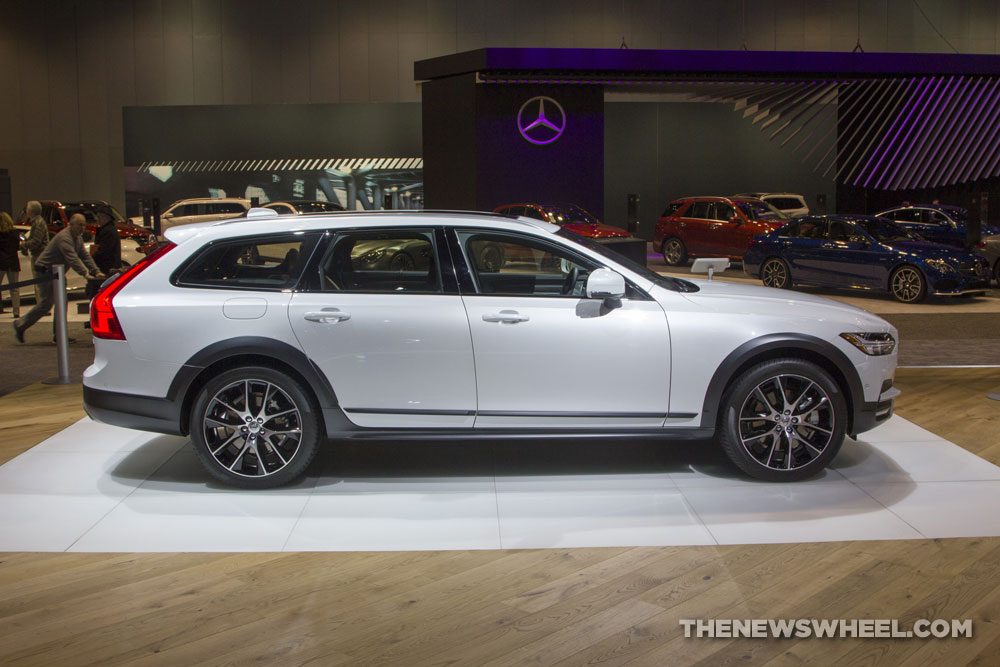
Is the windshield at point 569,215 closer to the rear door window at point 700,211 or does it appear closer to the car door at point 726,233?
the rear door window at point 700,211

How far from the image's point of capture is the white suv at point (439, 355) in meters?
6.07

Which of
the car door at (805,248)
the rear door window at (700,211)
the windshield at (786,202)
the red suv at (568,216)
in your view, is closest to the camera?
the car door at (805,248)

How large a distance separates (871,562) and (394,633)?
2.26m

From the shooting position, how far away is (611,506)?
5883mm

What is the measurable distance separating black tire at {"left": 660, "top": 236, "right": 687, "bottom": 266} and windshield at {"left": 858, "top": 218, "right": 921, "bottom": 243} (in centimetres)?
596

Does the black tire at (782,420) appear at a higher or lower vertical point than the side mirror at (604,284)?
lower

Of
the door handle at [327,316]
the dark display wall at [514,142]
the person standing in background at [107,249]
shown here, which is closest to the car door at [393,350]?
the door handle at [327,316]

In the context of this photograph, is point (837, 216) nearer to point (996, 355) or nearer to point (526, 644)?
point (996, 355)

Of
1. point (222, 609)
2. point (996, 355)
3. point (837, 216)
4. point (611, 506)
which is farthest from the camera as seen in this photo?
point (837, 216)

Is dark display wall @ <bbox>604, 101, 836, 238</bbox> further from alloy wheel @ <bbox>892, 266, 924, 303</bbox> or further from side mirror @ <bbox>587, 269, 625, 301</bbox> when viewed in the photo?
side mirror @ <bbox>587, 269, 625, 301</bbox>

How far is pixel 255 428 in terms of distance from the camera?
20.2 ft

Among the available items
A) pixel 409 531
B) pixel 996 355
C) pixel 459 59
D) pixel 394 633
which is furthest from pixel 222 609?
pixel 459 59

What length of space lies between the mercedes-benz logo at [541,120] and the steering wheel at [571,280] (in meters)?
14.8

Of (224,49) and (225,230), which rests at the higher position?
(224,49)
